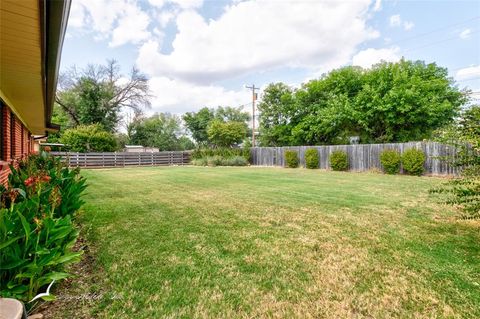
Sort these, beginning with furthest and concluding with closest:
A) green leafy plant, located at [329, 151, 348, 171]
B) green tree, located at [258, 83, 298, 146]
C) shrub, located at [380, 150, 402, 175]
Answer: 1. green tree, located at [258, 83, 298, 146]
2. green leafy plant, located at [329, 151, 348, 171]
3. shrub, located at [380, 150, 402, 175]

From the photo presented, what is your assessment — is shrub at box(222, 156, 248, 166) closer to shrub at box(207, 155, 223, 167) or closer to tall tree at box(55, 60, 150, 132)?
shrub at box(207, 155, 223, 167)

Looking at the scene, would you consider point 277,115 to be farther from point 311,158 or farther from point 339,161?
point 339,161

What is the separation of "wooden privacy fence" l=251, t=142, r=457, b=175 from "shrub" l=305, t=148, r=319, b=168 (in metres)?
0.25

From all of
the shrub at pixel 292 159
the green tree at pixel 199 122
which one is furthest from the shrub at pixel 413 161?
the green tree at pixel 199 122

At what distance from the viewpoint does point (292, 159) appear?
18422 mm

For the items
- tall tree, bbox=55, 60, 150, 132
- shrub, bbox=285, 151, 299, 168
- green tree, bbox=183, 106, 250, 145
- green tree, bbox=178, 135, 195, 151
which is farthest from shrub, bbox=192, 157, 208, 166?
green tree, bbox=178, 135, 195, 151

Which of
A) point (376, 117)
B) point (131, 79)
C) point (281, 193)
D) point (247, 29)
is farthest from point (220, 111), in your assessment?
point (281, 193)

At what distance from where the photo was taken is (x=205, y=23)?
12.8m

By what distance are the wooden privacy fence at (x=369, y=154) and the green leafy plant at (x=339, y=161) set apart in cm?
29

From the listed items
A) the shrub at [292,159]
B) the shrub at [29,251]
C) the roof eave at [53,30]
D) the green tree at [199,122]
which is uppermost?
the green tree at [199,122]

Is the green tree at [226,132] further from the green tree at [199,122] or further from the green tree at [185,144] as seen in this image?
the green tree at [185,144]

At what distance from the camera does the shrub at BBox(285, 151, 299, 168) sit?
723 inches

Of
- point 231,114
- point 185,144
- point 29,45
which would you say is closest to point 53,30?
point 29,45

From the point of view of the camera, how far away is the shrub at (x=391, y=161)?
12.4 metres
